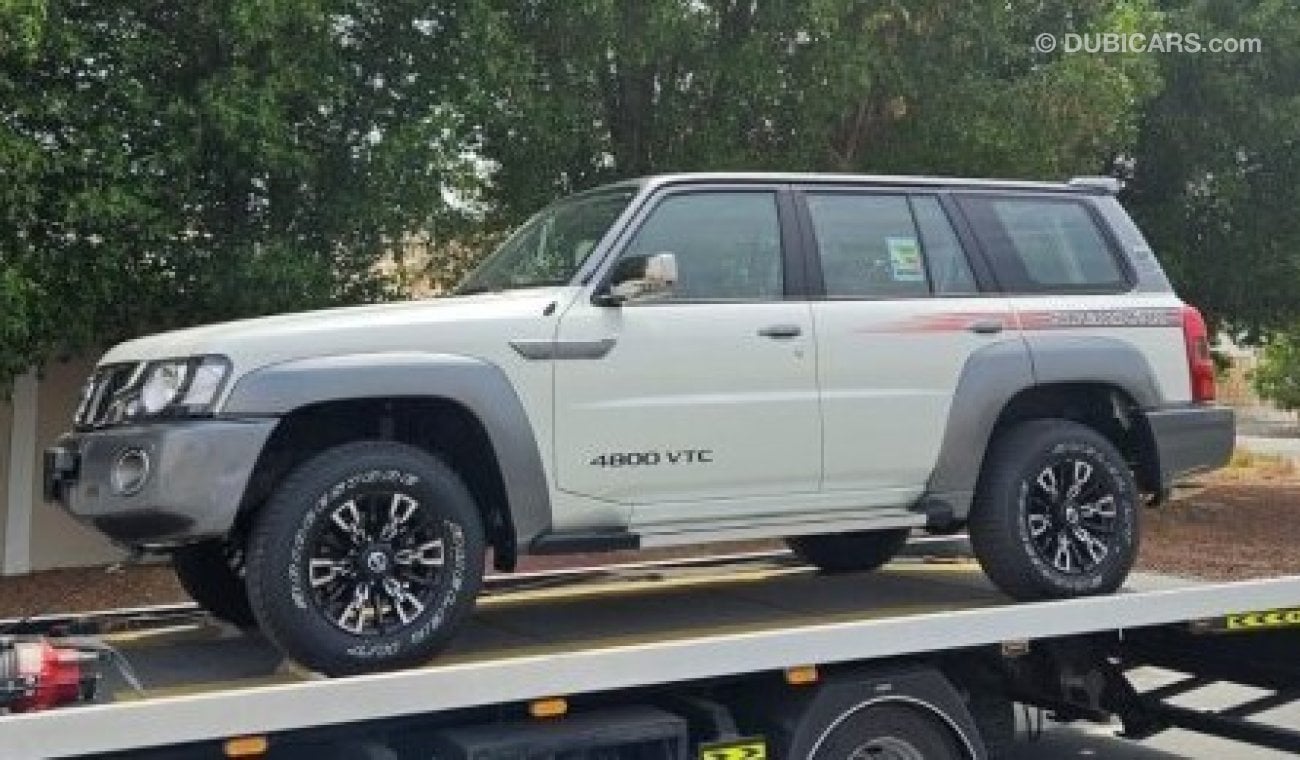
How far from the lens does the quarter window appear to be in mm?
5426

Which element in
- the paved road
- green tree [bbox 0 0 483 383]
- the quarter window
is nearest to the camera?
the quarter window

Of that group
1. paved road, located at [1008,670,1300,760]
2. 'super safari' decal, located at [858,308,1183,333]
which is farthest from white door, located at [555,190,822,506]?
paved road, located at [1008,670,1300,760]

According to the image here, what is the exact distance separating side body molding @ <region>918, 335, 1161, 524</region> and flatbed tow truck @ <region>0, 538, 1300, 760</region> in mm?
476

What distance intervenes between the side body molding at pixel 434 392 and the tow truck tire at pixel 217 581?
1224 millimetres

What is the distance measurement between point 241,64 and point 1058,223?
5.22m

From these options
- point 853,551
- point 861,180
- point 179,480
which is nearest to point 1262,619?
point 853,551

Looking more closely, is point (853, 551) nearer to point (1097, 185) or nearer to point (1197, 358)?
point (1197, 358)

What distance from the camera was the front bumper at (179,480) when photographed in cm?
438

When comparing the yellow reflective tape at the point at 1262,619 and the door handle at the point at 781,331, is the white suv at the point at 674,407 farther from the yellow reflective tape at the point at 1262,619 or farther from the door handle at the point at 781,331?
the yellow reflective tape at the point at 1262,619

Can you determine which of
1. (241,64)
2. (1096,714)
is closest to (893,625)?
(1096,714)

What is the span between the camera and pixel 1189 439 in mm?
6176

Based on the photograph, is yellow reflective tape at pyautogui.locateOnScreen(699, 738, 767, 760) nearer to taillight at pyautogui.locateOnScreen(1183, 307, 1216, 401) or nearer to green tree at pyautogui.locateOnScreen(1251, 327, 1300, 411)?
taillight at pyautogui.locateOnScreen(1183, 307, 1216, 401)

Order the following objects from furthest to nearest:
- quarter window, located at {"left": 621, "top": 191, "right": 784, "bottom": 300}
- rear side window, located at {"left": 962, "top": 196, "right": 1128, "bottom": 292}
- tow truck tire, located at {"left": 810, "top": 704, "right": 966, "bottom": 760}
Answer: rear side window, located at {"left": 962, "top": 196, "right": 1128, "bottom": 292}, quarter window, located at {"left": 621, "top": 191, "right": 784, "bottom": 300}, tow truck tire, located at {"left": 810, "top": 704, "right": 966, "bottom": 760}

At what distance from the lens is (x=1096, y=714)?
6547 millimetres
